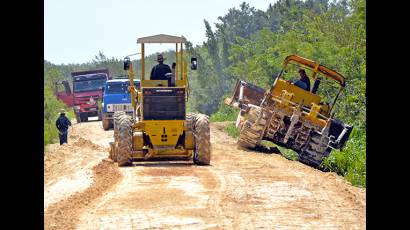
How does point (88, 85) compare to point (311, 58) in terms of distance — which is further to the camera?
point (88, 85)

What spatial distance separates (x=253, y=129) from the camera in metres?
22.5

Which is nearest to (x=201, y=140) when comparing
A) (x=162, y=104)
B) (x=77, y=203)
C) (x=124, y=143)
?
(x=162, y=104)

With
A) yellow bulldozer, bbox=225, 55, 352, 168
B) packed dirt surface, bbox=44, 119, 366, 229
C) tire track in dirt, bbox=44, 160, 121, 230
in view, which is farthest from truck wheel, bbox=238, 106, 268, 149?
tire track in dirt, bbox=44, 160, 121, 230

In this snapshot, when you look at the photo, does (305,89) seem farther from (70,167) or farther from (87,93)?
(87,93)

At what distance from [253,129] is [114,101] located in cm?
1209

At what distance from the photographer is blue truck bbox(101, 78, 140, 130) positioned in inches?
1294

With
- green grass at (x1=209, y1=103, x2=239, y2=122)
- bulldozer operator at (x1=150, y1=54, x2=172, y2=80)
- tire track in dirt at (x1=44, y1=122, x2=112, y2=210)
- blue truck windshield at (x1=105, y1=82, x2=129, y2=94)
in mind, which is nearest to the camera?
tire track in dirt at (x1=44, y1=122, x2=112, y2=210)

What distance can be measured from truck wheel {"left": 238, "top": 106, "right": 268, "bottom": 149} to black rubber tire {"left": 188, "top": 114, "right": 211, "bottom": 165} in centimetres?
426

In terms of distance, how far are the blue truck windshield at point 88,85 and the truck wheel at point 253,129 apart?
784 inches

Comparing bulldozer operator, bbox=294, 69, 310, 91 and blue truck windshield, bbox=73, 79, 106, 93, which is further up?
bulldozer operator, bbox=294, 69, 310, 91

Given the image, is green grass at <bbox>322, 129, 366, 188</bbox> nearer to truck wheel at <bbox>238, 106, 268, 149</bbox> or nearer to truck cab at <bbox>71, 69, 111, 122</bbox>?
truck wheel at <bbox>238, 106, 268, 149</bbox>

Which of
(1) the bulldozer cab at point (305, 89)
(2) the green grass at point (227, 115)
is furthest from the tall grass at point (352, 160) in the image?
(2) the green grass at point (227, 115)
